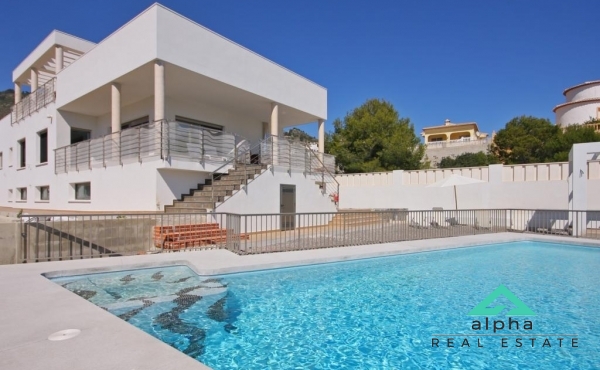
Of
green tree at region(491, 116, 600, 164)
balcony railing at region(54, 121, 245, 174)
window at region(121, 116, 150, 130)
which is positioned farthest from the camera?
green tree at region(491, 116, 600, 164)

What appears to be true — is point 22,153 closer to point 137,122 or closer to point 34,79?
point 34,79

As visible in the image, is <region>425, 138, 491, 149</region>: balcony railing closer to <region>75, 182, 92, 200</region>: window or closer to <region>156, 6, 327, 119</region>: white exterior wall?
<region>156, 6, 327, 119</region>: white exterior wall

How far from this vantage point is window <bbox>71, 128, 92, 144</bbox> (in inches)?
706

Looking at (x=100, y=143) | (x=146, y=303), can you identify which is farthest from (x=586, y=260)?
(x=100, y=143)

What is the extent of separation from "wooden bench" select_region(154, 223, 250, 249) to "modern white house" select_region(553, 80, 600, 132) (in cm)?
5194

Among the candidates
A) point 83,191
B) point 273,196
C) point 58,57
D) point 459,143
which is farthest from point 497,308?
point 459,143

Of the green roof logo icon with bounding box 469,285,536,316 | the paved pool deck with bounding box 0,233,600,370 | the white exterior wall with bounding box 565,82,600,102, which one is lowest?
the green roof logo icon with bounding box 469,285,536,316

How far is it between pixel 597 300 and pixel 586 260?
5232 mm

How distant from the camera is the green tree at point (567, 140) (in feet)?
98.9

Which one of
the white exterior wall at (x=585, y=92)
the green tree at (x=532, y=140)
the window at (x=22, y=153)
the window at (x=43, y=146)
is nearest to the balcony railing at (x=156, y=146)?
the window at (x=43, y=146)

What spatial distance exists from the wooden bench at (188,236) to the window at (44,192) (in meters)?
13.2

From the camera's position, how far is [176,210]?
11.7 m

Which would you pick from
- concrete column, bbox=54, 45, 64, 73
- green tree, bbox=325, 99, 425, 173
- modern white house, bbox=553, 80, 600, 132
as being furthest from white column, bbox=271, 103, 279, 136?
modern white house, bbox=553, 80, 600, 132

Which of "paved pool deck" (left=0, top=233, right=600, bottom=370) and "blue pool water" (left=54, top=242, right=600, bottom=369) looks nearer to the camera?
"paved pool deck" (left=0, top=233, right=600, bottom=370)
